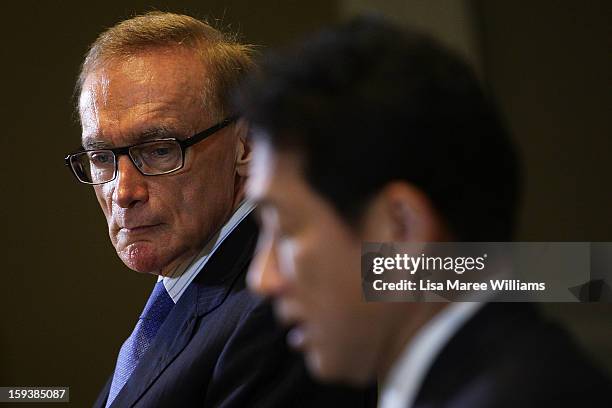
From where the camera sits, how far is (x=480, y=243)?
2.27 feet

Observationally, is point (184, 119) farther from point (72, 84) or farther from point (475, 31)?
point (72, 84)

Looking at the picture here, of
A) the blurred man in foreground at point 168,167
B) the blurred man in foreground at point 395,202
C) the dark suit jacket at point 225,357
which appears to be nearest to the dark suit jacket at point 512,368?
the blurred man in foreground at point 395,202

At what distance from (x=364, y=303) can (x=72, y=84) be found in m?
1.62

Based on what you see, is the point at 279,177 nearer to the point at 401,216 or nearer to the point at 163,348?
the point at 401,216

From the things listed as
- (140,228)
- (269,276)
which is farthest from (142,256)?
(269,276)

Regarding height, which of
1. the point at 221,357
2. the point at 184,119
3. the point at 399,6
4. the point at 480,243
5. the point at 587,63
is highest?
the point at 399,6

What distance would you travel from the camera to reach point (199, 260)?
1.36 metres

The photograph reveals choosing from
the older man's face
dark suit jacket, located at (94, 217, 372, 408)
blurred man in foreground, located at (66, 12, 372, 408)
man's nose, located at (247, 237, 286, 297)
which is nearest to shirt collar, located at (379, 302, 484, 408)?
man's nose, located at (247, 237, 286, 297)

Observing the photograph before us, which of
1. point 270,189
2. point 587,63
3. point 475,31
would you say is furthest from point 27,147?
point 270,189

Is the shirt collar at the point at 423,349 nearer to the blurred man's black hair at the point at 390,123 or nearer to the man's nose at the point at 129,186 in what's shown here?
the blurred man's black hair at the point at 390,123

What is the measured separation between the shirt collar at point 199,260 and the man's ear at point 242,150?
0.06 meters

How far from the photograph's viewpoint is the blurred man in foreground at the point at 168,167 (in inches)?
51.9

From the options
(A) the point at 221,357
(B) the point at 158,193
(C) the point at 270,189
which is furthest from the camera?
(B) the point at 158,193

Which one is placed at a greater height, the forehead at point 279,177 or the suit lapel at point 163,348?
the forehead at point 279,177
